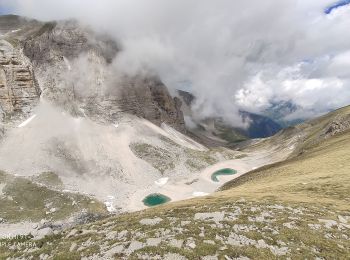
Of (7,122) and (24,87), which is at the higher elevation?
(24,87)

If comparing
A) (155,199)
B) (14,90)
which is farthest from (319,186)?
(14,90)

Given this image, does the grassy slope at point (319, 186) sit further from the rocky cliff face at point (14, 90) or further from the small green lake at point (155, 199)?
the rocky cliff face at point (14, 90)

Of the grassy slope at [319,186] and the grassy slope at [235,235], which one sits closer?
the grassy slope at [235,235]

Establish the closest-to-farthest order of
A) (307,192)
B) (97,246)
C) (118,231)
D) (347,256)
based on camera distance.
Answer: (347,256) < (97,246) < (118,231) < (307,192)

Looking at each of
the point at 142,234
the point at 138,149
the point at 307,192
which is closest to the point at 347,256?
the point at 142,234

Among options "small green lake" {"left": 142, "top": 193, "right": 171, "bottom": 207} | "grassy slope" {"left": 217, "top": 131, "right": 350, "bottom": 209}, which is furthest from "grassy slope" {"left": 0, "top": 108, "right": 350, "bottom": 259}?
"small green lake" {"left": 142, "top": 193, "right": 171, "bottom": 207}

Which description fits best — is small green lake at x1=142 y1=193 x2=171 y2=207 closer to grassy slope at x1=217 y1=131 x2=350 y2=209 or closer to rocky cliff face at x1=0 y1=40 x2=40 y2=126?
grassy slope at x1=217 y1=131 x2=350 y2=209

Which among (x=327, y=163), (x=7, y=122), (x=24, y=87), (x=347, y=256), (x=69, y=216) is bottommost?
(x=69, y=216)

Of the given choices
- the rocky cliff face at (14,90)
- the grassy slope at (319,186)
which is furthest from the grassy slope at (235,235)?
the rocky cliff face at (14,90)

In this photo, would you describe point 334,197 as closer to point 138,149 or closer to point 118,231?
point 118,231
